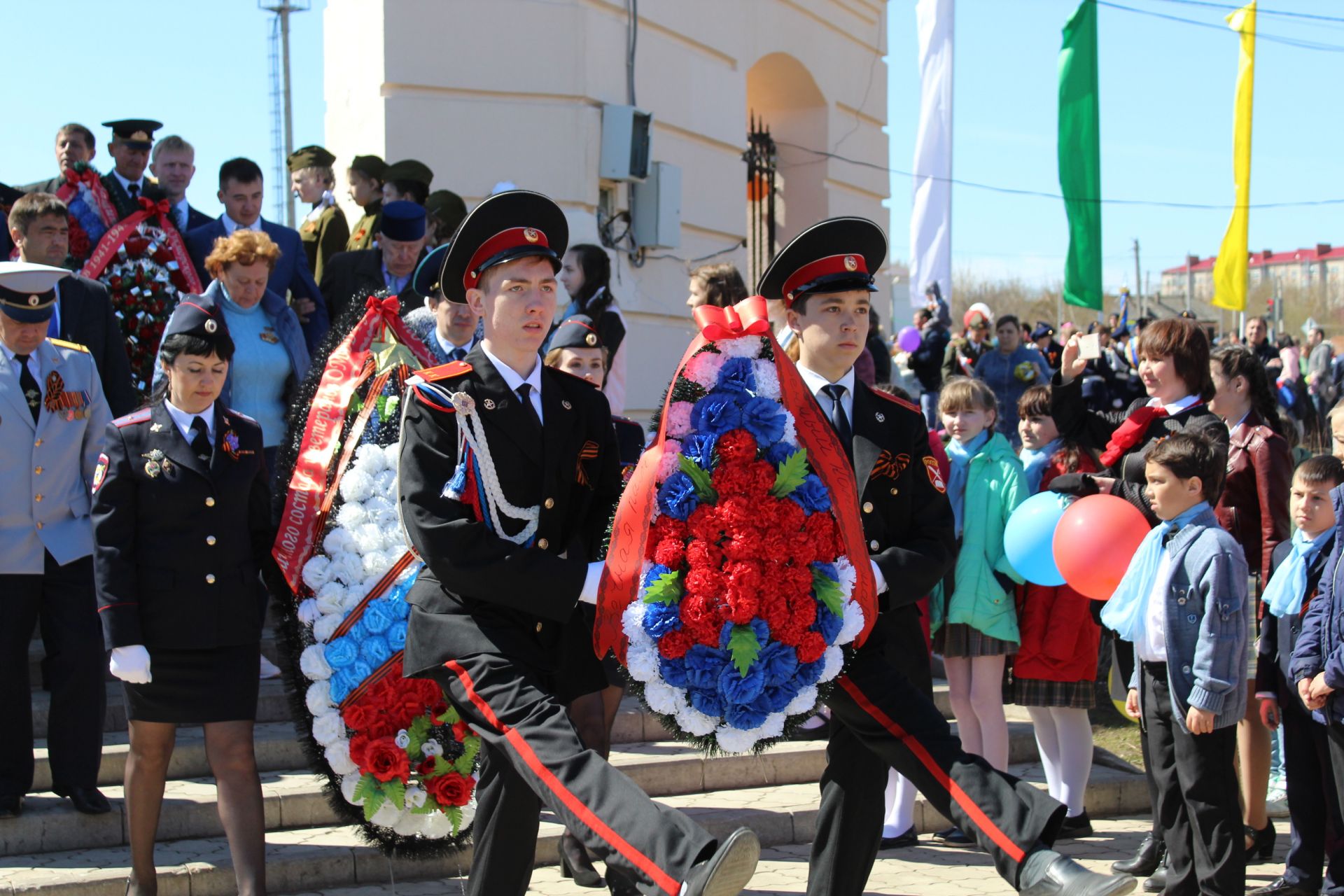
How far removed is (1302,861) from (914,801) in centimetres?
153

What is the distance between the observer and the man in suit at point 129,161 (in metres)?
7.30

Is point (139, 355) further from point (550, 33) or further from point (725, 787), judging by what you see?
point (550, 33)

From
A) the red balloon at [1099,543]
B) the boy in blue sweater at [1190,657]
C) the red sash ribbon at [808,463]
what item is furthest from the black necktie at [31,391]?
the boy in blue sweater at [1190,657]

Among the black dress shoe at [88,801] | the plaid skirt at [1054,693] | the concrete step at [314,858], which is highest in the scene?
the plaid skirt at [1054,693]

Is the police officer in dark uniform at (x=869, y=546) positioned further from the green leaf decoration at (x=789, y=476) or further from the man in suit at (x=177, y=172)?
the man in suit at (x=177, y=172)

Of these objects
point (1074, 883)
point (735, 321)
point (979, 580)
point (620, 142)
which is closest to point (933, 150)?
point (620, 142)

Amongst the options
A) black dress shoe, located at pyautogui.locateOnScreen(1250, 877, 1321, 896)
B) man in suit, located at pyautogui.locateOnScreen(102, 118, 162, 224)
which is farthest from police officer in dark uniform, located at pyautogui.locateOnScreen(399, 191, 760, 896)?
man in suit, located at pyautogui.locateOnScreen(102, 118, 162, 224)

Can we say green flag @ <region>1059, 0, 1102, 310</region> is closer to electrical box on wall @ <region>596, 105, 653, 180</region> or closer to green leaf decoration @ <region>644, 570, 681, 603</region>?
electrical box on wall @ <region>596, 105, 653, 180</region>

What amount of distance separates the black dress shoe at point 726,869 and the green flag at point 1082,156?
10.8 m

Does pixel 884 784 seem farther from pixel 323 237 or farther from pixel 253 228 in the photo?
pixel 323 237

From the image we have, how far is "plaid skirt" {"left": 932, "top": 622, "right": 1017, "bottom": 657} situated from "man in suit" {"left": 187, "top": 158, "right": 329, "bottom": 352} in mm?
3485

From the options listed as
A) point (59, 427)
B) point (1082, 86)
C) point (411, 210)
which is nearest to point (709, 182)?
point (1082, 86)

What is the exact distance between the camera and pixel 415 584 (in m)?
3.92

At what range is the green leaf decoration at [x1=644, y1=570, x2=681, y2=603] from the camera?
3.57m
